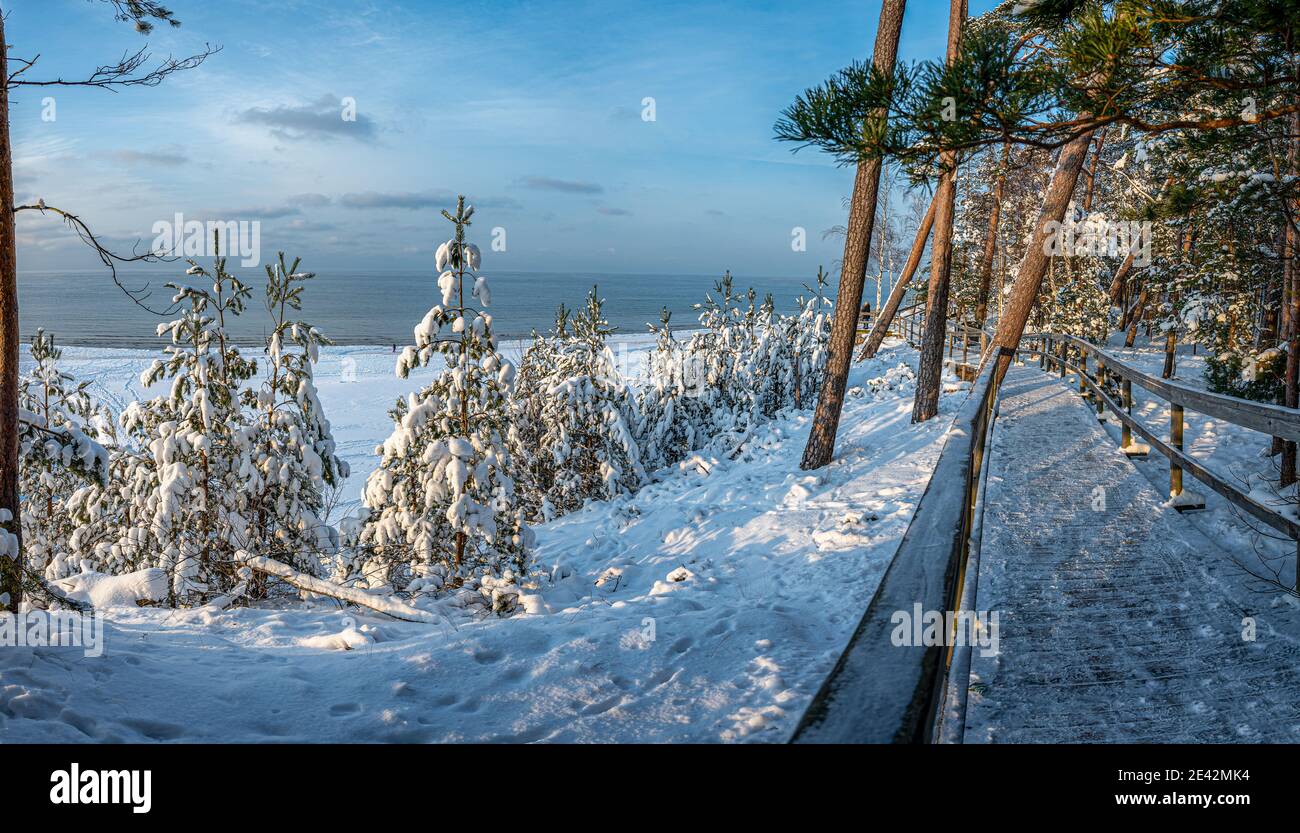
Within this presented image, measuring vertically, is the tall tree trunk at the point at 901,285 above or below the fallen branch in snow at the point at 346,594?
above

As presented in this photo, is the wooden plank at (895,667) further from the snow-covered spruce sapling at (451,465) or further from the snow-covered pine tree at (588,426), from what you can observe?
the snow-covered pine tree at (588,426)

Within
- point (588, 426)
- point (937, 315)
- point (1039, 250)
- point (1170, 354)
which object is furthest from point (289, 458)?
point (1170, 354)

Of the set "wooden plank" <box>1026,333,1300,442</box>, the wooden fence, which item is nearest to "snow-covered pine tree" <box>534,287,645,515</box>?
"wooden plank" <box>1026,333,1300,442</box>

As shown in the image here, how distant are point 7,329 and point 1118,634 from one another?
297 inches

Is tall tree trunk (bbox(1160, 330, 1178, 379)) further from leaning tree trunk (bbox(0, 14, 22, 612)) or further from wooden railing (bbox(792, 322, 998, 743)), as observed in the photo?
leaning tree trunk (bbox(0, 14, 22, 612))

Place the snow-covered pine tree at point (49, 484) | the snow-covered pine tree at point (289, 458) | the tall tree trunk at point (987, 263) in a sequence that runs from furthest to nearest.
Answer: the tall tree trunk at point (987, 263) < the snow-covered pine tree at point (49, 484) < the snow-covered pine tree at point (289, 458)

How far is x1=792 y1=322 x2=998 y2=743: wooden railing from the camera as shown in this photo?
48.7 inches

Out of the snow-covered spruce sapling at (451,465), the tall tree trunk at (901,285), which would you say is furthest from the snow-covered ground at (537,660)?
the tall tree trunk at (901,285)

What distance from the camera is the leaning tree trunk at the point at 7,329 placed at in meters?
5.20

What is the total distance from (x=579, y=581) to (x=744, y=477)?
4.28 m

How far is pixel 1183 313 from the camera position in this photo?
15.3 m

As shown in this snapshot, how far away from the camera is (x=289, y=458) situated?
7922 mm

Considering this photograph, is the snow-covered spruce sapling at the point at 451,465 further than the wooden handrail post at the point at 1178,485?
Yes

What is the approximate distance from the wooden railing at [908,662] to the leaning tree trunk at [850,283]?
7.45 m
